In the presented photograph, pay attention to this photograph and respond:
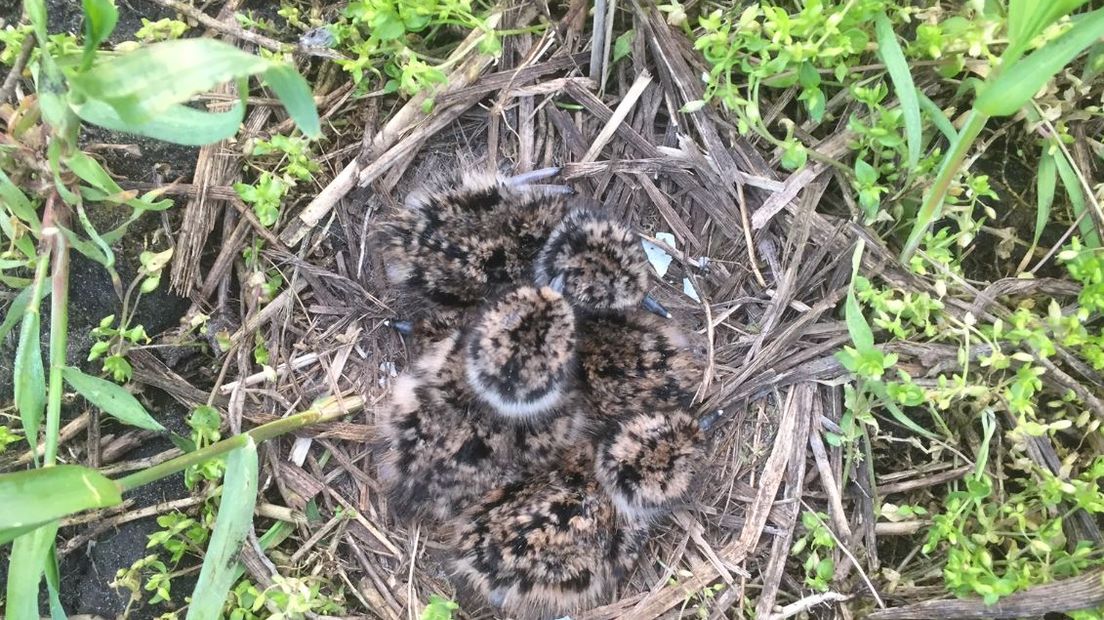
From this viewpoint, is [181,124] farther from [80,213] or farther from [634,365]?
[634,365]

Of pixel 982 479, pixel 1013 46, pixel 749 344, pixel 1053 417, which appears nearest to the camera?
pixel 1013 46

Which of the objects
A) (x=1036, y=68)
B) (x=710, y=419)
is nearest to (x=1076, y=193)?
(x=1036, y=68)

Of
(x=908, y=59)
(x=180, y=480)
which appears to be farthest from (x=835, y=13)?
(x=180, y=480)

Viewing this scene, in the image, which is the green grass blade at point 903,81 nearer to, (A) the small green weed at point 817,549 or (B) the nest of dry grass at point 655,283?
(B) the nest of dry grass at point 655,283

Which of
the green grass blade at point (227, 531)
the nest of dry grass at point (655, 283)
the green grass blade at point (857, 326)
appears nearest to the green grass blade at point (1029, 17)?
the nest of dry grass at point (655, 283)

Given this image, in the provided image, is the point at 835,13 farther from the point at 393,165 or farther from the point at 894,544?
the point at 894,544

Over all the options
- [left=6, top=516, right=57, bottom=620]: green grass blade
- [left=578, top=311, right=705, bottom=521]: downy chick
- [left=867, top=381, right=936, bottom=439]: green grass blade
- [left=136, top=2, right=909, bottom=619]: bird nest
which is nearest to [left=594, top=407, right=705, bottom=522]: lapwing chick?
[left=578, top=311, right=705, bottom=521]: downy chick

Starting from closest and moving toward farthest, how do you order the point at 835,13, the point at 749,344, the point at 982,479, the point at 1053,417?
1. the point at 835,13
2. the point at 982,479
3. the point at 1053,417
4. the point at 749,344

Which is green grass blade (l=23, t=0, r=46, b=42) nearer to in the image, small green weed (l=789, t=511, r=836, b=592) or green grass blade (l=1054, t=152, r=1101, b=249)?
small green weed (l=789, t=511, r=836, b=592)
